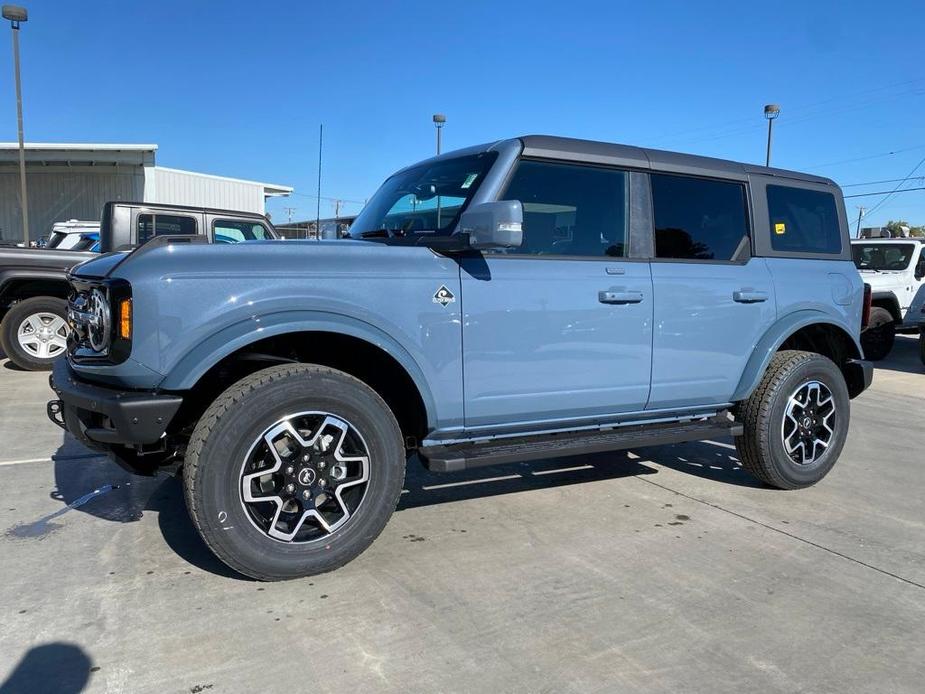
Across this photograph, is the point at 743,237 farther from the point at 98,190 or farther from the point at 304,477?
the point at 98,190

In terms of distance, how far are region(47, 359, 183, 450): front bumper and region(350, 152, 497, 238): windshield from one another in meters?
1.58

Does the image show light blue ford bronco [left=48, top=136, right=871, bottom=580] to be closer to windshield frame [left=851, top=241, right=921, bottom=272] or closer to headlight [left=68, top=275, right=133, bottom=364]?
headlight [left=68, top=275, right=133, bottom=364]

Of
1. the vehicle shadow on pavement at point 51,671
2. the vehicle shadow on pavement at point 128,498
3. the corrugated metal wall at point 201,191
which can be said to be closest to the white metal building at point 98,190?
the corrugated metal wall at point 201,191

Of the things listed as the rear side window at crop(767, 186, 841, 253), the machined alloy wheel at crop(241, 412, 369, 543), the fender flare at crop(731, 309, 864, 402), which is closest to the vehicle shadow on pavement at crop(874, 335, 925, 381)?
the rear side window at crop(767, 186, 841, 253)

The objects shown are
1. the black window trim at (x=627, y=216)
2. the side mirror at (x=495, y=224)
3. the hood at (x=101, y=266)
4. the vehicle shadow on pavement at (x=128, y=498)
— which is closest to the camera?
the hood at (x=101, y=266)

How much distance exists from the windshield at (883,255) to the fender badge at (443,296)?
11.4 meters

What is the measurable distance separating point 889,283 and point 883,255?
1.08m

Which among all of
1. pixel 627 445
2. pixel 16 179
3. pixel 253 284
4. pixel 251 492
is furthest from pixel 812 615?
pixel 16 179

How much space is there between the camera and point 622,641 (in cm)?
273

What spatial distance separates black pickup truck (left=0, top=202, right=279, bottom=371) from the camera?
8.05m

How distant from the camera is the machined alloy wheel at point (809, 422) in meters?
4.61

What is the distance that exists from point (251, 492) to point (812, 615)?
2453mm

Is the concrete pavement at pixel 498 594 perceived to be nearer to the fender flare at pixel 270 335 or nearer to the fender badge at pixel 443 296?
the fender flare at pixel 270 335

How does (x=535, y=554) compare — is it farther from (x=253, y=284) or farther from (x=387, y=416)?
(x=253, y=284)
